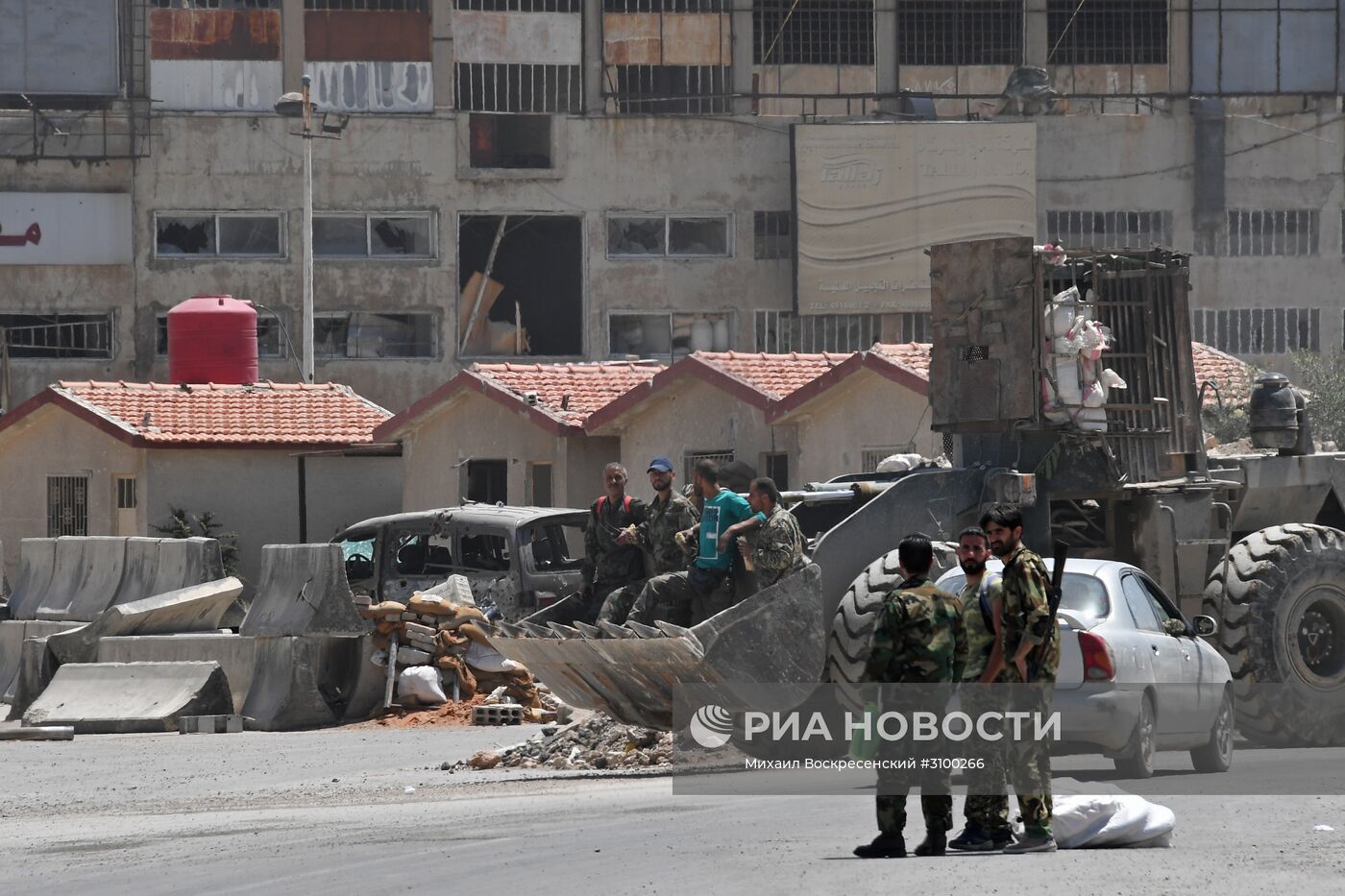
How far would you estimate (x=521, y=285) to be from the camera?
53.3 m

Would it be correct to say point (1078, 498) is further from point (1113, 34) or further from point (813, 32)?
point (1113, 34)

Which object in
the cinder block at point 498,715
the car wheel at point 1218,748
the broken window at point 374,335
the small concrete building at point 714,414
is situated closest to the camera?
the car wheel at point 1218,748

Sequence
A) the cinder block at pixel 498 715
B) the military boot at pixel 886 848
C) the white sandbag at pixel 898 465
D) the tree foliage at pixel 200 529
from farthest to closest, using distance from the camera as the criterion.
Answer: the tree foliage at pixel 200 529 → the cinder block at pixel 498 715 → the white sandbag at pixel 898 465 → the military boot at pixel 886 848

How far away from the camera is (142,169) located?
169 feet

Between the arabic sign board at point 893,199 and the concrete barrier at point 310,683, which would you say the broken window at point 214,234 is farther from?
the concrete barrier at point 310,683

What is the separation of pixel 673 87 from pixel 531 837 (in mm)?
44141

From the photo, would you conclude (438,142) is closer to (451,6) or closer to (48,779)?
(451,6)

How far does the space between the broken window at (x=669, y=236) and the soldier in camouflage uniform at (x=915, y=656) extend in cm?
4429

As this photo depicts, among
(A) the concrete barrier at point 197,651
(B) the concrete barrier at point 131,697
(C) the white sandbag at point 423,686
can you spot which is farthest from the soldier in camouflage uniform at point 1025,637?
(A) the concrete barrier at point 197,651

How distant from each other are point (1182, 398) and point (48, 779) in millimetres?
8792

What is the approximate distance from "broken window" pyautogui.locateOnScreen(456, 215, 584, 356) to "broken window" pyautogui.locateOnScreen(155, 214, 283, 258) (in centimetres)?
473

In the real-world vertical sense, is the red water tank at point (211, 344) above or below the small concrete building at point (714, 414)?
above

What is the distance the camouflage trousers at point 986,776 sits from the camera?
29.8 feet

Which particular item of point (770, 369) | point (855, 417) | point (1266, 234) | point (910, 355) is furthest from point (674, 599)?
point (1266, 234)
